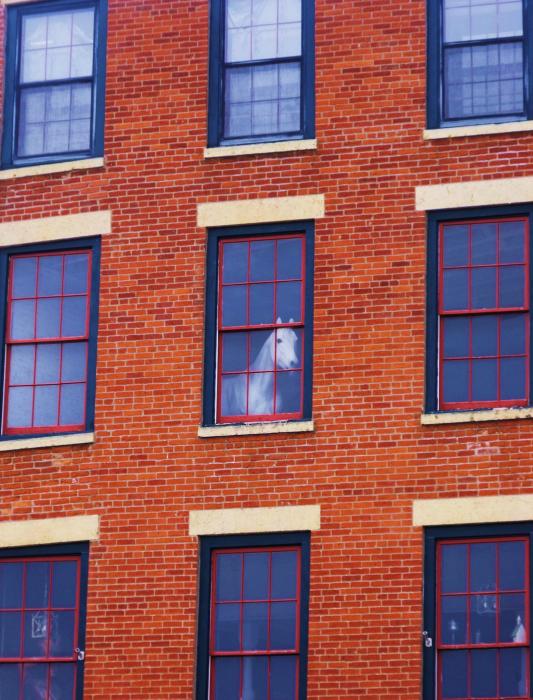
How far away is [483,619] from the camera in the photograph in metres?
23.7

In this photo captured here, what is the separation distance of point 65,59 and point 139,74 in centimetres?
114

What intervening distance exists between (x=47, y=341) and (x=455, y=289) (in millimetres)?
5053

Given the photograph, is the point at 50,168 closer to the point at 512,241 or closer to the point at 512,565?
the point at 512,241

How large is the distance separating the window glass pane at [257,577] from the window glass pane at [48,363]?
3.54 meters

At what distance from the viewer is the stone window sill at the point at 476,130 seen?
25062mm

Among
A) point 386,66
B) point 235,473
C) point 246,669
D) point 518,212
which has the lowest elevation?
point 246,669

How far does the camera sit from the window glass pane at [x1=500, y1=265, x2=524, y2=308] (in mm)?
24578

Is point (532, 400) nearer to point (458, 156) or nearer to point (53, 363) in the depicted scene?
point (458, 156)

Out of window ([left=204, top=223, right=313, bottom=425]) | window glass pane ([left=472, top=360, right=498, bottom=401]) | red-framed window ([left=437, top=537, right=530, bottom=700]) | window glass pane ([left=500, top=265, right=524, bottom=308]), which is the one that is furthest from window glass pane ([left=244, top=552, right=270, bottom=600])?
window glass pane ([left=500, top=265, right=524, bottom=308])

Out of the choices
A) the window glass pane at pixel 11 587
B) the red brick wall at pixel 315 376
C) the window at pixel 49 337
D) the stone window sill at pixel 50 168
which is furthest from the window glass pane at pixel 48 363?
the window glass pane at pixel 11 587

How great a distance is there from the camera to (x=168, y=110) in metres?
26.3

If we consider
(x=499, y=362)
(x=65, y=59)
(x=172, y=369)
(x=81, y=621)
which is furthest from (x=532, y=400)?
(x=65, y=59)

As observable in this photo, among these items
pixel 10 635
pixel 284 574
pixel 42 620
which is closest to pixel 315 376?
pixel 284 574

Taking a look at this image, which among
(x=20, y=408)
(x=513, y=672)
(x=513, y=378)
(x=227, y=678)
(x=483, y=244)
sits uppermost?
(x=483, y=244)
